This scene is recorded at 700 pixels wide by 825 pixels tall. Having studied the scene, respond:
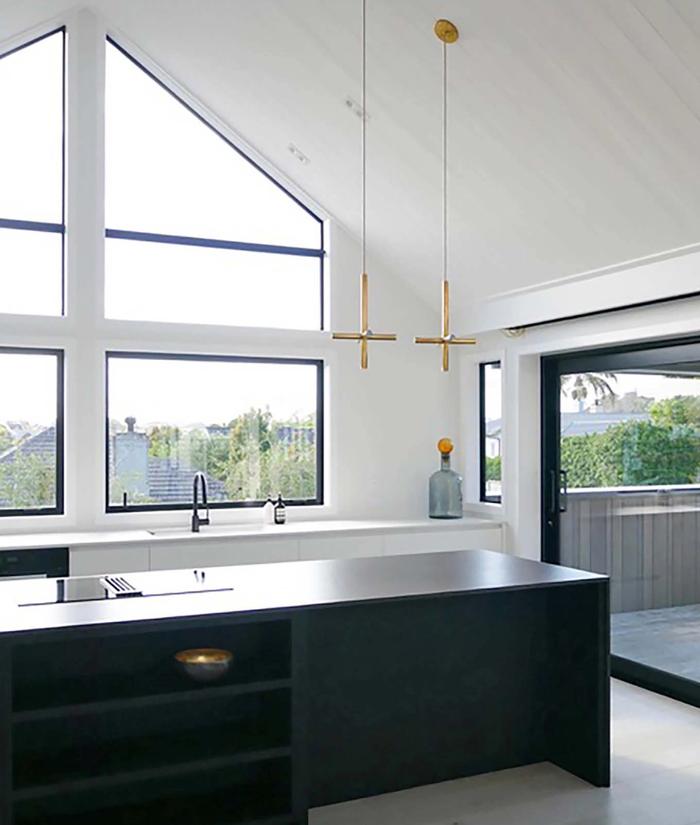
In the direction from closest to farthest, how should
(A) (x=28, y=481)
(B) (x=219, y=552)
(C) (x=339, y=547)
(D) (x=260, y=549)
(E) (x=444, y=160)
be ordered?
(E) (x=444, y=160)
(B) (x=219, y=552)
(D) (x=260, y=549)
(A) (x=28, y=481)
(C) (x=339, y=547)

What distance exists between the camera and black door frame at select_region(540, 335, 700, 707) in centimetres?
471

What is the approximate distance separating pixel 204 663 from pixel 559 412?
3481 millimetres

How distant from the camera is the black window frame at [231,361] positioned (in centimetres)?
556

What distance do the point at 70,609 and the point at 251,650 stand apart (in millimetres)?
714

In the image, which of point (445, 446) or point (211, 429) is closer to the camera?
point (211, 429)

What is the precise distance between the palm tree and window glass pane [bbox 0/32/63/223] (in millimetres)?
3364

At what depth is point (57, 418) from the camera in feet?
17.8

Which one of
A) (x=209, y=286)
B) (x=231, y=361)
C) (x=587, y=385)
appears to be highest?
(x=209, y=286)

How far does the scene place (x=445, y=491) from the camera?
6.24 m

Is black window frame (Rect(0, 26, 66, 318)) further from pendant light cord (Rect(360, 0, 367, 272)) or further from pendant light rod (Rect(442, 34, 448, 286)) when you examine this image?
pendant light rod (Rect(442, 34, 448, 286))

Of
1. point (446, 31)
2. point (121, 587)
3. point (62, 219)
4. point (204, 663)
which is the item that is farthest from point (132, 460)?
point (446, 31)

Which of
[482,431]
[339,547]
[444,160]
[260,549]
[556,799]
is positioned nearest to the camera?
[556,799]

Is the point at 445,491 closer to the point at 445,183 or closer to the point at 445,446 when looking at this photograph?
the point at 445,446

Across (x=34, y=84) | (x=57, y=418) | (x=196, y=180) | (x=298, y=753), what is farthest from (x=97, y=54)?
(x=298, y=753)
